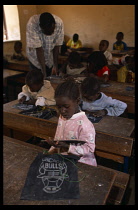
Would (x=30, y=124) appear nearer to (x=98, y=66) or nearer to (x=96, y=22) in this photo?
(x=98, y=66)

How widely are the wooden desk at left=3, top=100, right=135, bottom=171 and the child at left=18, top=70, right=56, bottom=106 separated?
21 cm

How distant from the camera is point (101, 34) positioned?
6.93 meters

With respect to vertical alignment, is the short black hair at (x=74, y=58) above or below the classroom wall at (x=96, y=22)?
below

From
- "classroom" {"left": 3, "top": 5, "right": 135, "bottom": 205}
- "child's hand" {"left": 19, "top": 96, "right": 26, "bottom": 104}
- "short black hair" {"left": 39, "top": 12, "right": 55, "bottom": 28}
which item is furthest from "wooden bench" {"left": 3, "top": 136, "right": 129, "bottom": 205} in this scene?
"short black hair" {"left": 39, "top": 12, "right": 55, "bottom": 28}

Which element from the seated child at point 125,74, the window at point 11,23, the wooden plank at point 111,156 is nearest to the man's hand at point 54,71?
the seated child at point 125,74

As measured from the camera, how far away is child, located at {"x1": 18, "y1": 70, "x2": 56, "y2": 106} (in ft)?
6.95

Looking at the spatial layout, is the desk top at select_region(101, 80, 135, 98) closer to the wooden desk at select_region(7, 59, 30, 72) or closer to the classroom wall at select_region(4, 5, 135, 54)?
the wooden desk at select_region(7, 59, 30, 72)

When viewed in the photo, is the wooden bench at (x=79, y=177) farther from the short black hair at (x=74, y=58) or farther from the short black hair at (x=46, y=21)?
the short black hair at (x=74, y=58)

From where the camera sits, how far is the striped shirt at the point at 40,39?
2.60 meters

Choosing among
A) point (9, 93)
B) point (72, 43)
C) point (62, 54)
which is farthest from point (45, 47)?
point (72, 43)

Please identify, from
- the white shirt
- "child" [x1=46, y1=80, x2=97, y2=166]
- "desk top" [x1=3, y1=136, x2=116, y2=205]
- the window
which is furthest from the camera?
the window

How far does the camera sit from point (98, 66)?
288 cm

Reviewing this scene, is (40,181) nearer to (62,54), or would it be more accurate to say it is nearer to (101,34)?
(62,54)

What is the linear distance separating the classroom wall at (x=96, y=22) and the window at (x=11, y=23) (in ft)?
0.67
